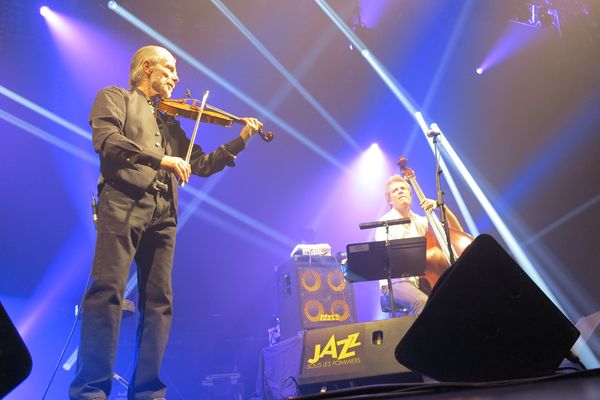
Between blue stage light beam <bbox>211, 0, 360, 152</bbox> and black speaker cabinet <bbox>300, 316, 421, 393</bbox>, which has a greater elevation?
blue stage light beam <bbox>211, 0, 360, 152</bbox>

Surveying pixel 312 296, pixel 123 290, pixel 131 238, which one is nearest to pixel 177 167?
pixel 131 238

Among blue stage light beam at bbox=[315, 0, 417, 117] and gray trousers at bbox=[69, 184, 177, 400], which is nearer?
gray trousers at bbox=[69, 184, 177, 400]

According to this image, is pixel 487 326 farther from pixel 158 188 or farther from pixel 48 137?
pixel 48 137

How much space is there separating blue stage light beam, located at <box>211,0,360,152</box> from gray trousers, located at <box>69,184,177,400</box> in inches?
173

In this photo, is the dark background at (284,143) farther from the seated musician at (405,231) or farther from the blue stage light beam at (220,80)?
the seated musician at (405,231)

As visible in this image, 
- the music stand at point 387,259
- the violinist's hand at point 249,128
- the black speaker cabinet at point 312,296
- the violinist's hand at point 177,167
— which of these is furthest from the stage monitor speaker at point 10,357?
the black speaker cabinet at point 312,296

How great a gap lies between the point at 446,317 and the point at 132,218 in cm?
143

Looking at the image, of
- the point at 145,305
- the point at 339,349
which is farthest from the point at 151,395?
the point at 339,349

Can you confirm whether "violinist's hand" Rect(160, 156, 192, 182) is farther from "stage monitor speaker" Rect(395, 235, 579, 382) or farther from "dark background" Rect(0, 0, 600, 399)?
"dark background" Rect(0, 0, 600, 399)

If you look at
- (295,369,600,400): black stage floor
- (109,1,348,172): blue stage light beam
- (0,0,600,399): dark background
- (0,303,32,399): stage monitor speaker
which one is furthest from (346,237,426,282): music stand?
(109,1,348,172): blue stage light beam

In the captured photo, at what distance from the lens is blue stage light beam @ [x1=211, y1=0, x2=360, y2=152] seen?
5992 millimetres

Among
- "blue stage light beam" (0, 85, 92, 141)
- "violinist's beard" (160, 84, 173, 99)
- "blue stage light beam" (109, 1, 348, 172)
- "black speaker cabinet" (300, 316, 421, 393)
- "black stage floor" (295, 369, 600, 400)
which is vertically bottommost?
"black stage floor" (295, 369, 600, 400)

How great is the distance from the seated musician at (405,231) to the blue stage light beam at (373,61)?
2988 mm

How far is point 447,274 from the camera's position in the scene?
4.00 feet
